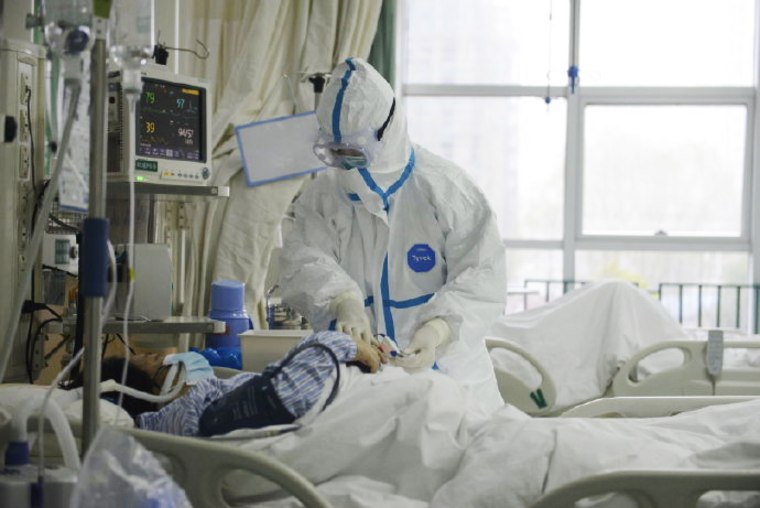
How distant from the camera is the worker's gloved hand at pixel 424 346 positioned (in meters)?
2.29

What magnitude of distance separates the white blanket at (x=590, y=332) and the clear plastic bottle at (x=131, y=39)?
2.61 m

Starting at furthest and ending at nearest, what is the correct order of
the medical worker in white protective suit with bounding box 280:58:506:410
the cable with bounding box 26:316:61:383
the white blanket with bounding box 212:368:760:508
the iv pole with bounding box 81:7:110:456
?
the cable with bounding box 26:316:61:383, the medical worker in white protective suit with bounding box 280:58:506:410, the white blanket with bounding box 212:368:760:508, the iv pole with bounding box 81:7:110:456

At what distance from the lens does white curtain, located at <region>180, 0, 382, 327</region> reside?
4215 millimetres

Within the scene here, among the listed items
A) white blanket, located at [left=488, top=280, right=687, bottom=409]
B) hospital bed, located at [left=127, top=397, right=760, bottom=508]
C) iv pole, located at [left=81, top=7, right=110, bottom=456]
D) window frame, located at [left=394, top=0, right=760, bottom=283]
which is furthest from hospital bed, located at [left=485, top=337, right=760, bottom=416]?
iv pole, located at [left=81, top=7, right=110, bottom=456]

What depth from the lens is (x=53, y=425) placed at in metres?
1.47

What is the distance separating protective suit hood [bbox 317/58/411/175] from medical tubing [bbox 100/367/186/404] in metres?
0.75

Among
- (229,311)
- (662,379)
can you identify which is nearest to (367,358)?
(229,311)

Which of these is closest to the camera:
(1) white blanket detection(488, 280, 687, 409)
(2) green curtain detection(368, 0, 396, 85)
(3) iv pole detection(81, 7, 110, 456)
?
(3) iv pole detection(81, 7, 110, 456)

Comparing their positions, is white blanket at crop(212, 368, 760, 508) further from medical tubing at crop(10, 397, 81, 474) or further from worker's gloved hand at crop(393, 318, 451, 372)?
worker's gloved hand at crop(393, 318, 451, 372)

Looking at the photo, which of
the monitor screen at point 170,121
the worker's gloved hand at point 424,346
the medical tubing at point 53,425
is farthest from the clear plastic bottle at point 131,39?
the monitor screen at point 170,121

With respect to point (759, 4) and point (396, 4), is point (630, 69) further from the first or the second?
point (396, 4)

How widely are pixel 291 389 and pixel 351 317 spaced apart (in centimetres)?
65

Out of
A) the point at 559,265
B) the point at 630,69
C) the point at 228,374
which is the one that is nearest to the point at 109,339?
the point at 228,374

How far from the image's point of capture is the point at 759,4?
16.9ft
